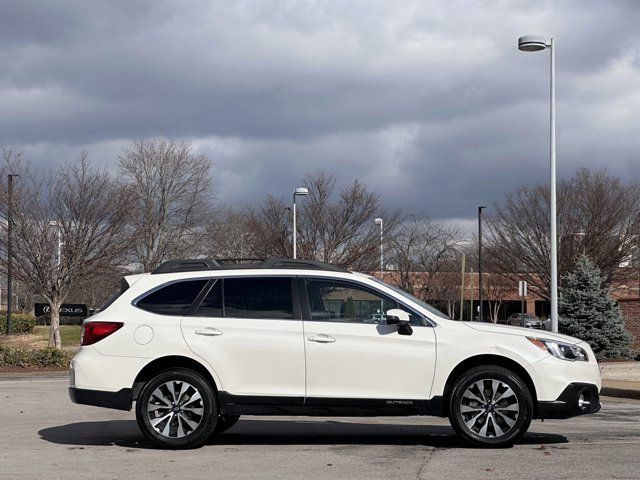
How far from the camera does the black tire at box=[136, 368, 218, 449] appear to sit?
926cm

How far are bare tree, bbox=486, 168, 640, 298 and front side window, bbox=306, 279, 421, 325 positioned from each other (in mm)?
29550

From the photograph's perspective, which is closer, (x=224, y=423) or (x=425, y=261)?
(x=224, y=423)

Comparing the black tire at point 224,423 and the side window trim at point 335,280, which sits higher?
the side window trim at point 335,280

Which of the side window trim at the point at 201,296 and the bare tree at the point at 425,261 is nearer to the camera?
the side window trim at the point at 201,296

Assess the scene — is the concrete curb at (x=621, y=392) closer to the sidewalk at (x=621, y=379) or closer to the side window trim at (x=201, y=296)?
the sidewalk at (x=621, y=379)

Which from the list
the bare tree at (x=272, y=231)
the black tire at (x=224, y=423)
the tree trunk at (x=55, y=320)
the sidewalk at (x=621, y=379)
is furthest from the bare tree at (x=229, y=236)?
the black tire at (x=224, y=423)

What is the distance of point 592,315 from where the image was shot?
27.2 meters

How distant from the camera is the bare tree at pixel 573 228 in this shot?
38875mm

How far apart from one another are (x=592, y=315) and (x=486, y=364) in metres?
19.0

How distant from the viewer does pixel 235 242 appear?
45.1 m

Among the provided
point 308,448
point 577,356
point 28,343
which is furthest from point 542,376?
point 28,343

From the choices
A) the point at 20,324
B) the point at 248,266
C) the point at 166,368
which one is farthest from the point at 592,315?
the point at 20,324

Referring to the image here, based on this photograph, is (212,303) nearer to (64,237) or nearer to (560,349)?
(560,349)

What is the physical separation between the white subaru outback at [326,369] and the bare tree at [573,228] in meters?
29.4
